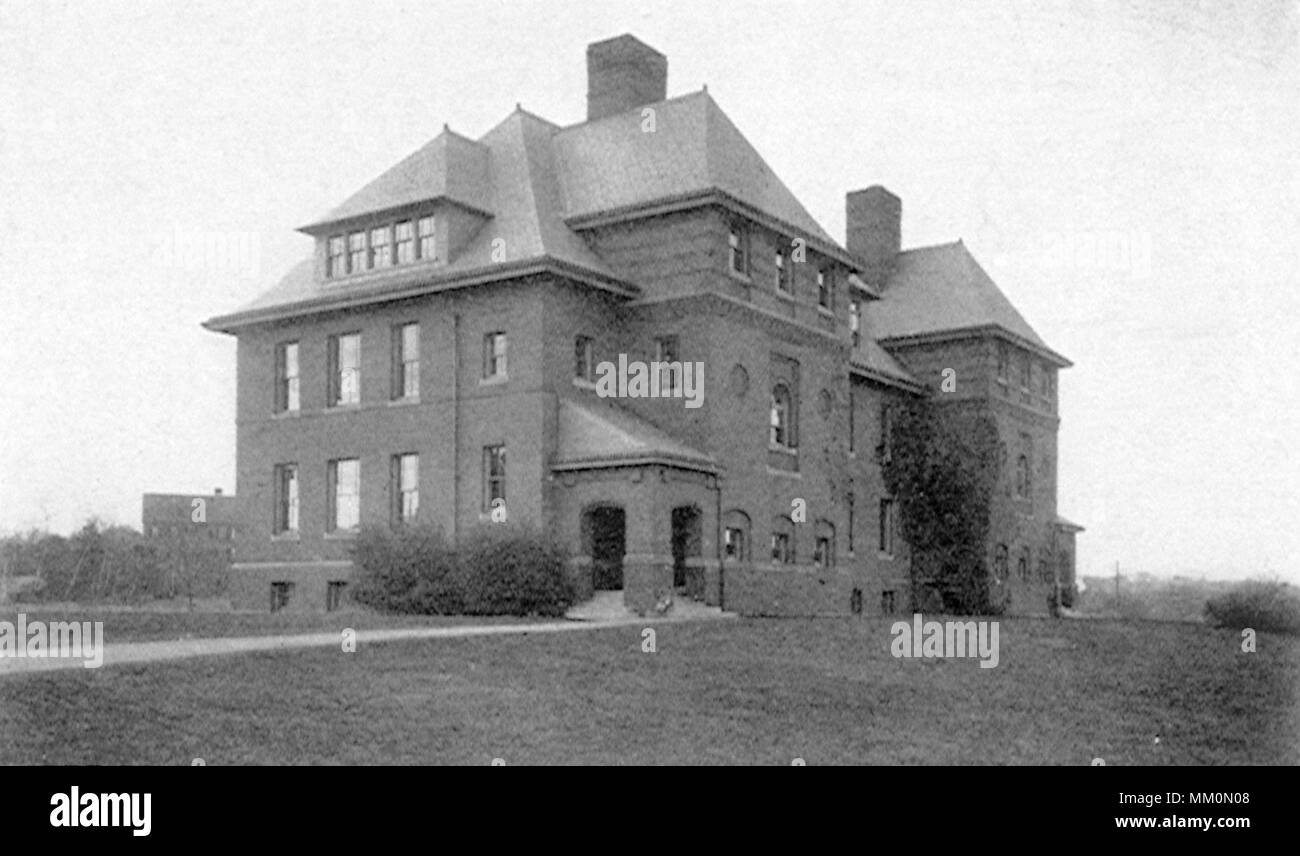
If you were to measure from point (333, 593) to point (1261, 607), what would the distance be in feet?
67.7

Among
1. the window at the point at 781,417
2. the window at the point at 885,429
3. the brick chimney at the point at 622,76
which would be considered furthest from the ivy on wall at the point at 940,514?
the brick chimney at the point at 622,76

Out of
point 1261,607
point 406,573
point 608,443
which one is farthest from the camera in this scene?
point 608,443

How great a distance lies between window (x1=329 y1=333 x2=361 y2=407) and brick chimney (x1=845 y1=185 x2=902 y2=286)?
19992mm

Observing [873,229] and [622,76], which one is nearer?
[622,76]

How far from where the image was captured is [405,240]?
3328 centimetres

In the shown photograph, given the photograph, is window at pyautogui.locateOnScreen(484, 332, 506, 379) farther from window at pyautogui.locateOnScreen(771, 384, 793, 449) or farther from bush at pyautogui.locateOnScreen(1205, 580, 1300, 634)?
bush at pyautogui.locateOnScreen(1205, 580, 1300, 634)

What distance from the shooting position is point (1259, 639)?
2572cm

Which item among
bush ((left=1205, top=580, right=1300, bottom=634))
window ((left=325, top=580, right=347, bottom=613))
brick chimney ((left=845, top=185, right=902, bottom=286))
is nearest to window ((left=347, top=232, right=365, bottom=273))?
window ((left=325, top=580, right=347, bottom=613))

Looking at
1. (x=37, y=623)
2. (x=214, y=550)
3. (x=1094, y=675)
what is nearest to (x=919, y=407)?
(x=1094, y=675)

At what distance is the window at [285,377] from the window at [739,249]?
1160cm

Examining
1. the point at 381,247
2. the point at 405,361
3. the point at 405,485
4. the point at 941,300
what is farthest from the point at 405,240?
the point at 941,300

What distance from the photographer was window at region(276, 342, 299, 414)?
35750mm

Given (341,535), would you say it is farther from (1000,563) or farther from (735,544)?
(1000,563)
